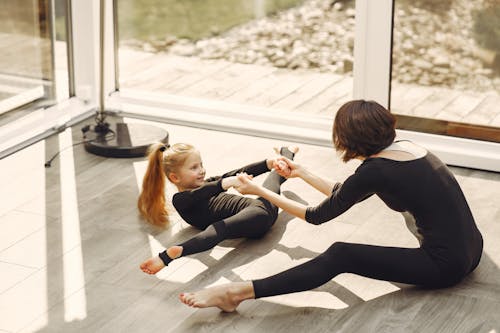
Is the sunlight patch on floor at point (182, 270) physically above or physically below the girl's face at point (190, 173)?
below

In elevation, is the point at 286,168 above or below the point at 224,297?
above

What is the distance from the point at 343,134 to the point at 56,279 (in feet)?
3.45

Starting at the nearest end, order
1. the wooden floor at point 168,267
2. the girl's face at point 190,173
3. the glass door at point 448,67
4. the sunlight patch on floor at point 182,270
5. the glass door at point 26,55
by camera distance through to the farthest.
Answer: the wooden floor at point 168,267
the sunlight patch on floor at point 182,270
the girl's face at point 190,173
the glass door at point 448,67
the glass door at point 26,55

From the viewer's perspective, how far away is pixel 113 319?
2.65 meters

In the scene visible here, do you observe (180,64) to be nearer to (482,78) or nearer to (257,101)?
(257,101)

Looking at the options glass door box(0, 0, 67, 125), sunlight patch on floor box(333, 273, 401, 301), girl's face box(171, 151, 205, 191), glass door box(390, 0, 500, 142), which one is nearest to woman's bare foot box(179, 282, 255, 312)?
sunlight patch on floor box(333, 273, 401, 301)

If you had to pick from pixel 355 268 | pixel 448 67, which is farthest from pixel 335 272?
pixel 448 67

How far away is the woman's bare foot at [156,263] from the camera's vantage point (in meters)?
2.80

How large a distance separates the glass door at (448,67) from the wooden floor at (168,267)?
269 mm

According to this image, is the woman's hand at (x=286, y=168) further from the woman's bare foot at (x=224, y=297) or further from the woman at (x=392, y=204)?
the woman's bare foot at (x=224, y=297)

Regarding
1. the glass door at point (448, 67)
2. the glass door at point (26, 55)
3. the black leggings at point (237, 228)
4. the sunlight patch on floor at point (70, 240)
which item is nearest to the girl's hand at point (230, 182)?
the black leggings at point (237, 228)

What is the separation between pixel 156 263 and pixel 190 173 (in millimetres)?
481

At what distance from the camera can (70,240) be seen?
125 inches

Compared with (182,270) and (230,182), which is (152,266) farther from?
(230,182)
